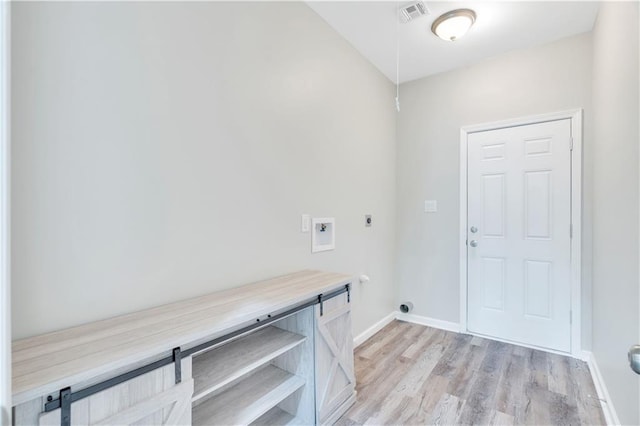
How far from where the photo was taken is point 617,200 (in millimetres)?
1739

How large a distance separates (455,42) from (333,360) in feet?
9.25

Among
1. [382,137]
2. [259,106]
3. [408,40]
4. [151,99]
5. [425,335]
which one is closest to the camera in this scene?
[151,99]

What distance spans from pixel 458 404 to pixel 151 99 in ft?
8.17

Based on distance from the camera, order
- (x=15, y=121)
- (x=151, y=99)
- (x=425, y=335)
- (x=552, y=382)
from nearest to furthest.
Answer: (x=15, y=121) < (x=151, y=99) < (x=552, y=382) < (x=425, y=335)

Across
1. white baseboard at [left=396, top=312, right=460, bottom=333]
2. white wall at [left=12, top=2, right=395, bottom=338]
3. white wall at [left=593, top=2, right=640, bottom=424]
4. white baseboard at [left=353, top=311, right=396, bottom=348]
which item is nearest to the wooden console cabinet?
white wall at [left=12, top=2, right=395, bottom=338]

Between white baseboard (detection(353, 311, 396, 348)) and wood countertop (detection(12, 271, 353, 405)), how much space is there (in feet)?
4.76

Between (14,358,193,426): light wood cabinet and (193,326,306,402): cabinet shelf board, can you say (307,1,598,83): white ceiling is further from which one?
(14,358,193,426): light wood cabinet

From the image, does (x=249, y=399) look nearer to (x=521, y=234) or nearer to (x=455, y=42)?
(x=521, y=234)

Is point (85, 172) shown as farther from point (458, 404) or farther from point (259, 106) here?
point (458, 404)

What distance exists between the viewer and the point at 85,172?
1.20m

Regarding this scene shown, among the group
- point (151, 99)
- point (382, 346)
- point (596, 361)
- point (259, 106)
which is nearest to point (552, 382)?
point (596, 361)

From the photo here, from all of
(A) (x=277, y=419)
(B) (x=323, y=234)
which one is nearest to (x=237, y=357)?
(A) (x=277, y=419)

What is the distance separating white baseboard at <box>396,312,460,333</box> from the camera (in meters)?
3.21

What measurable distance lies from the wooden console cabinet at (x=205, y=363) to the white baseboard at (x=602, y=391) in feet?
4.85
